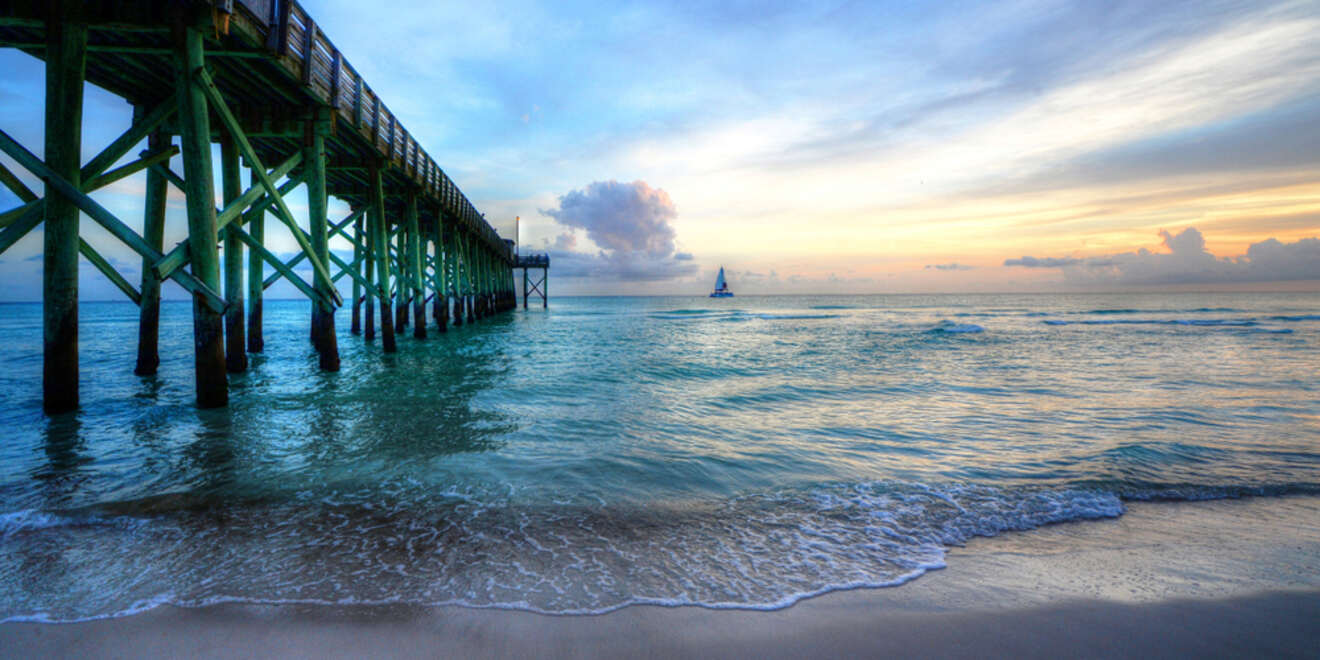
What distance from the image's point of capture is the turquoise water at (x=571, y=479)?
276cm

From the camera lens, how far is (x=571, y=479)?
442 cm

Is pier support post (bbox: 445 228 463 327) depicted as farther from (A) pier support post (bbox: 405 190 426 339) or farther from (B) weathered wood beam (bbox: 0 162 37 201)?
(B) weathered wood beam (bbox: 0 162 37 201)

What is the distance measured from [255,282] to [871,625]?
14937mm

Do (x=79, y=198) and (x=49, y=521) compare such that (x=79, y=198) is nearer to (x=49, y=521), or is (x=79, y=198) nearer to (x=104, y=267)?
(x=104, y=267)

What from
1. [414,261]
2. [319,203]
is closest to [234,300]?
[319,203]

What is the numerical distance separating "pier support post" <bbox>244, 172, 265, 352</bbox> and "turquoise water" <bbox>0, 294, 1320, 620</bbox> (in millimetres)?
3738

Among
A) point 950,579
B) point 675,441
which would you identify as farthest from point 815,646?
point 675,441

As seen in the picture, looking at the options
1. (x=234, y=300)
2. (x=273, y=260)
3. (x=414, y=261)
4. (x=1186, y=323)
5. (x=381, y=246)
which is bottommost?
(x=1186, y=323)

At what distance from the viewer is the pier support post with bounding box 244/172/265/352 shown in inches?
468

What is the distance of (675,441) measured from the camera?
5805 mm

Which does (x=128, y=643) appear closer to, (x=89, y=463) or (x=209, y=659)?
(x=209, y=659)

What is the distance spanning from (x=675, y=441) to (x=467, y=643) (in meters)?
3.73

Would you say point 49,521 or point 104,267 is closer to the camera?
point 49,521

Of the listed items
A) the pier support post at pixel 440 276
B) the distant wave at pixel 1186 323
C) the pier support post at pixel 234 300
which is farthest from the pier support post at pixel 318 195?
the distant wave at pixel 1186 323
